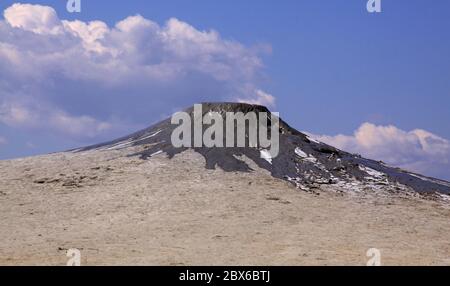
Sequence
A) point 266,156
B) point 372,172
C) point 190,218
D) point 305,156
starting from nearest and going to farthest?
point 190,218
point 372,172
point 266,156
point 305,156

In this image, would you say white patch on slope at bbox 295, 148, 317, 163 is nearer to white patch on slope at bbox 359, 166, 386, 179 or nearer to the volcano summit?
the volcano summit

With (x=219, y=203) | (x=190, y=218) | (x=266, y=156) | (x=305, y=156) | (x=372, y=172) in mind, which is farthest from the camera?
(x=305, y=156)

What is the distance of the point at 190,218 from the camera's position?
106 feet

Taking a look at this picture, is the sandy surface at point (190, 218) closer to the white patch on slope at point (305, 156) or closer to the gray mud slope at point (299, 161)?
the gray mud slope at point (299, 161)

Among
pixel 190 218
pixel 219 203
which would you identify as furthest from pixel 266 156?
pixel 190 218

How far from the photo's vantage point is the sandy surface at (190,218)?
25969mm

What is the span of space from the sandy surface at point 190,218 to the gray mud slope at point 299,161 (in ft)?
3.90

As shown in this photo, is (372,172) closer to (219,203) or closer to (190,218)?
(219,203)

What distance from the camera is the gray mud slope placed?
3984cm

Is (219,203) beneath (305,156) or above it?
beneath

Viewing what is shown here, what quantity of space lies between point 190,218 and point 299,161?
11.8m

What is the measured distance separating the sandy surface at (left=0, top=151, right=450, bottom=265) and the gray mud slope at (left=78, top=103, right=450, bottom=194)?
3.90 ft

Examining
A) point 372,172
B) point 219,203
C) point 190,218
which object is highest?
point 372,172

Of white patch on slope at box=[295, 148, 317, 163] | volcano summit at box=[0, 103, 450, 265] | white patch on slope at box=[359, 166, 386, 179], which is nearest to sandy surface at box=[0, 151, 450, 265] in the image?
volcano summit at box=[0, 103, 450, 265]
